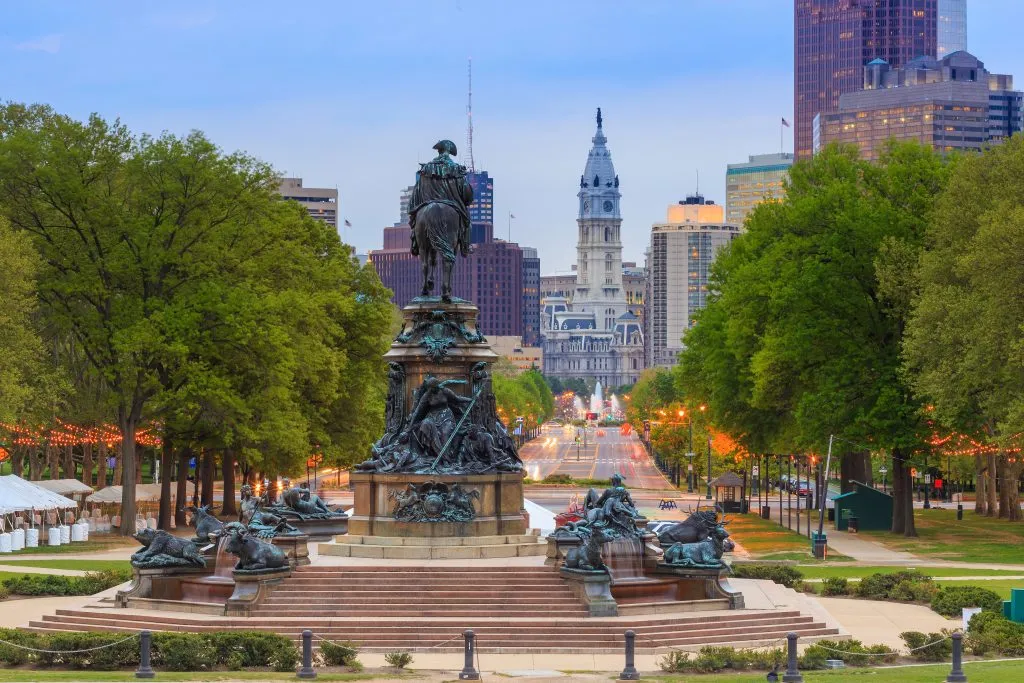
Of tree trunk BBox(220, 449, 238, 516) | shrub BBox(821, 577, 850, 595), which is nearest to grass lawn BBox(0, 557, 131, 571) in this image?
tree trunk BBox(220, 449, 238, 516)

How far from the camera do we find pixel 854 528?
71.0 metres

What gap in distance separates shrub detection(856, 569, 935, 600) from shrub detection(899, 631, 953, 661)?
954 centimetres

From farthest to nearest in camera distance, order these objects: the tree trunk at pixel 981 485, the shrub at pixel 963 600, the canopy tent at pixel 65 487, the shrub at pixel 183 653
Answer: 1. the tree trunk at pixel 981 485
2. the canopy tent at pixel 65 487
3. the shrub at pixel 963 600
4. the shrub at pixel 183 653

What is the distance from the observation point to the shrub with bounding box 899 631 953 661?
109ft

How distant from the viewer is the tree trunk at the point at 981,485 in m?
84.5

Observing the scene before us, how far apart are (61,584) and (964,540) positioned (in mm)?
36189

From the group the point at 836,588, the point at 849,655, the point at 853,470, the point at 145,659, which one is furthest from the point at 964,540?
the point at 145,659

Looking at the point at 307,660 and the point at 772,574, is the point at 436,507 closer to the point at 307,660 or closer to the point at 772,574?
the point at 772,574

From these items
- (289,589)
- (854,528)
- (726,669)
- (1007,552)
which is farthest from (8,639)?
(854,528)

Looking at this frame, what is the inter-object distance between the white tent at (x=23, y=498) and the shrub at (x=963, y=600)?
1325 inches

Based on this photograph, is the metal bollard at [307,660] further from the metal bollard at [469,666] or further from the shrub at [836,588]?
the shrub at [836,588]

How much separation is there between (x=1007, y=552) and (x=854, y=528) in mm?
11440

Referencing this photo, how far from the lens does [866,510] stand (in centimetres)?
7275

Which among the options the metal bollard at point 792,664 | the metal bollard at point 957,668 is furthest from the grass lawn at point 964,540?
the metal bollard at point 957,668
